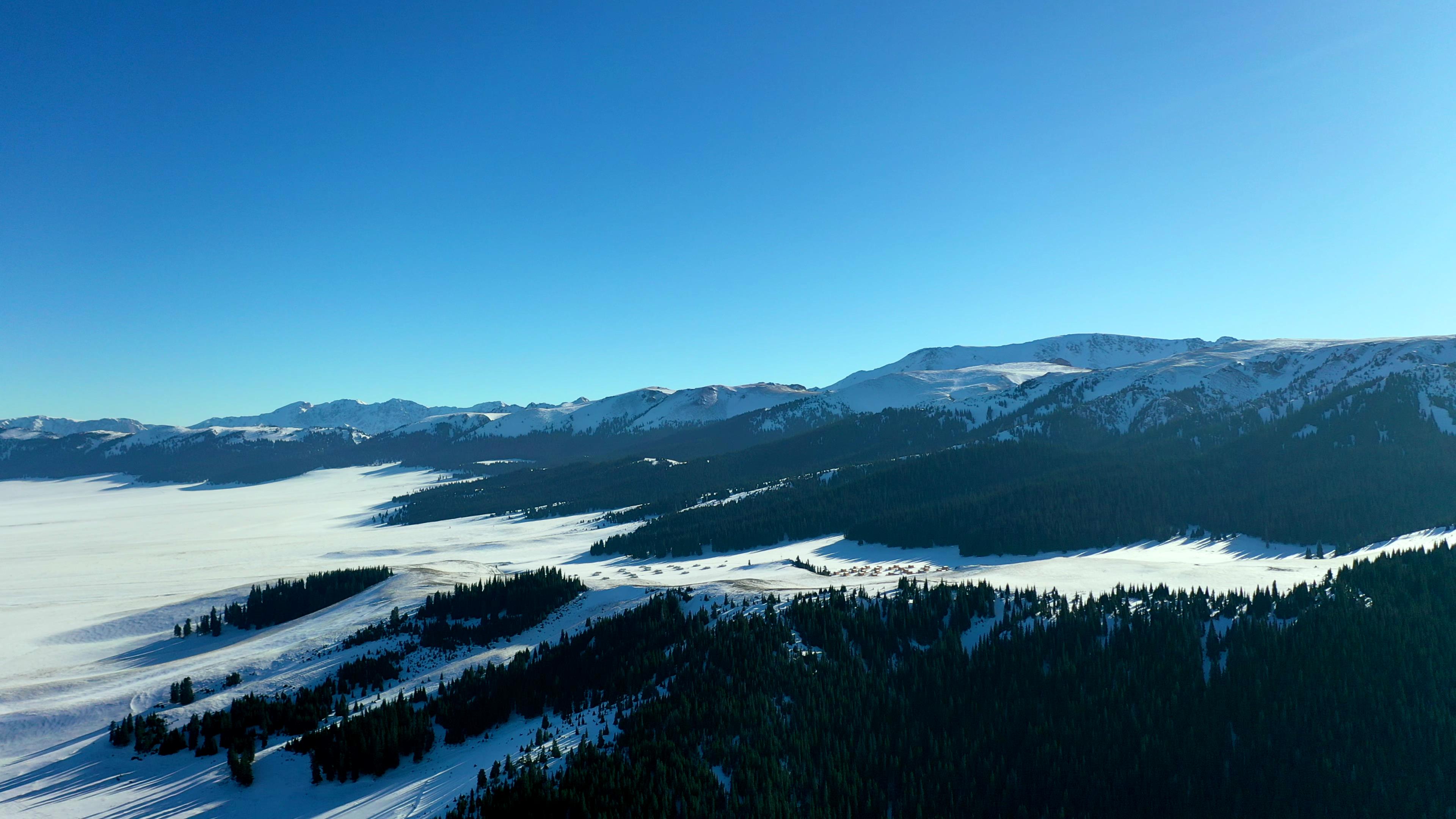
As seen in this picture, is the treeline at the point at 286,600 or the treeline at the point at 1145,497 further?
the treeline at the point at 1145,497

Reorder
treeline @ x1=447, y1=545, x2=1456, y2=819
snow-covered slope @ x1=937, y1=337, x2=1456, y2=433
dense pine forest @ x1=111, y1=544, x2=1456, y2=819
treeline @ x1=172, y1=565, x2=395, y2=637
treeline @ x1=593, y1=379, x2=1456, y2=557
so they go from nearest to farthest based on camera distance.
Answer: treeline @ x1=447, y1=545, x2=1456, y2=819
dense pine forest @ x1=111, y1=544, x2=1456, y2=819
treeline @ x1=172, y1=565, x2=395, y2=637
treeline @ x1=593, y1=379, x2=1456, y2=557
snow-covered slope @ x1=937, y1=337, x2=1456, y2=433

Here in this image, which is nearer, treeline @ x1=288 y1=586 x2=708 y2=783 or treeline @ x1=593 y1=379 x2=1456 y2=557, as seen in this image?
treeline @ x1=288 y1=586 x2=708 y2=783

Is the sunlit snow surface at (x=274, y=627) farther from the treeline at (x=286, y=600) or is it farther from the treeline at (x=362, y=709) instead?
the treeline at (x=286, y=600)

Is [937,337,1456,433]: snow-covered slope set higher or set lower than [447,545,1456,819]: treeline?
higher

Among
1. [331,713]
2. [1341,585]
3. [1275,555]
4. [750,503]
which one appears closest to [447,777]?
[331,713]

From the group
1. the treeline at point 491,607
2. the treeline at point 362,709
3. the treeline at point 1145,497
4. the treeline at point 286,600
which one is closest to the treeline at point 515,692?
the treeline at point 362,709

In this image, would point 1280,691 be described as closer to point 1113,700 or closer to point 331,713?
point 1113,700

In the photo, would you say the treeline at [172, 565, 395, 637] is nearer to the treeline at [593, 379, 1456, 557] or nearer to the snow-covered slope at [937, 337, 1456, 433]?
the treeline at [593, 379, 1456, 557]

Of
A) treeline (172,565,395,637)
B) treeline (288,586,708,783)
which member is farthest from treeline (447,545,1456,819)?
treeline (172,565,395,637)
